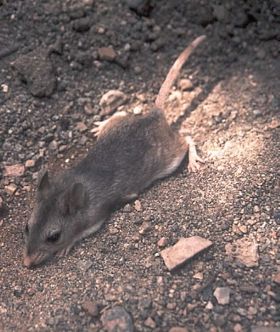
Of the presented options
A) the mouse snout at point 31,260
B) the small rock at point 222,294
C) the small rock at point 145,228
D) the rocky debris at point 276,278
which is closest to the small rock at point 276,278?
the rocky debris at point 276,278

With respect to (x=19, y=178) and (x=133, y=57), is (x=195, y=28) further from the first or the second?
(x=19, y=178)

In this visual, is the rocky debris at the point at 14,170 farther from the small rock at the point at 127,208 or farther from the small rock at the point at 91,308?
Answer: the small rock at the point at 91,308

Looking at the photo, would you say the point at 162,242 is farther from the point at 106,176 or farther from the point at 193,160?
the point at 193,160

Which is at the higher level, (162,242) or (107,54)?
(107,54)

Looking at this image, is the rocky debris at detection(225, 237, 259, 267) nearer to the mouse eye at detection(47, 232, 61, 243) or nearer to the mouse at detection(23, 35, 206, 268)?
the mouse at detection(23, 35, 206, 268)

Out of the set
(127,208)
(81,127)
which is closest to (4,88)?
(81,127)

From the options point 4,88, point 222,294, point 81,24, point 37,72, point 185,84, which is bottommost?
point 222,294

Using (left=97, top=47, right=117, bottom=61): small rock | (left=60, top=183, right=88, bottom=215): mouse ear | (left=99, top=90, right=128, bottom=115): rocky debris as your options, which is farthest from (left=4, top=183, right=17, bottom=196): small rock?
(left=97, top=47, right=117, bottom=61): small rock

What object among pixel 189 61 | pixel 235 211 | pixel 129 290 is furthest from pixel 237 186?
pixel 189 61
